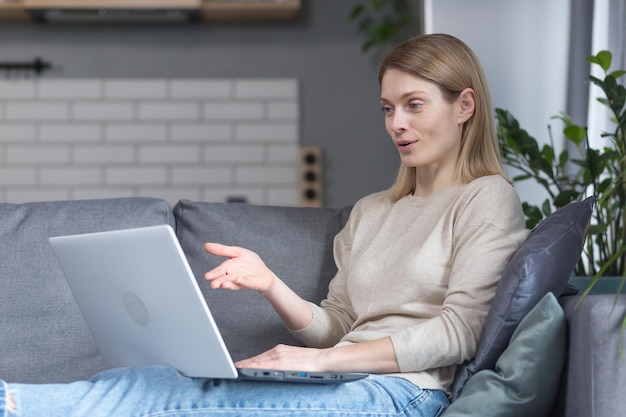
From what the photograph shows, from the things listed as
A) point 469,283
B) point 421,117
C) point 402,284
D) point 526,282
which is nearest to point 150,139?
point 421,117

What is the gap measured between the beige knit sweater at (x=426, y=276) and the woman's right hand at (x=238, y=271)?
9.8 inches

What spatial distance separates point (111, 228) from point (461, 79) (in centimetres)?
92

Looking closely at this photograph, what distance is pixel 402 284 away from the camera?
185 cm

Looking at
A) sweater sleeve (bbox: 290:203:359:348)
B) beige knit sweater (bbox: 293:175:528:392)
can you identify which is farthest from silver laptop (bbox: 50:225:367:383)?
sweater sleeve (bbox: 290:203:359:348)

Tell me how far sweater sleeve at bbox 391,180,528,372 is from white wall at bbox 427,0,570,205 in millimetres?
1455

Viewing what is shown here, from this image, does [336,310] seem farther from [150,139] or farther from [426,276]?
[150,139]

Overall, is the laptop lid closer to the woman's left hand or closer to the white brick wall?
the woman's left hand

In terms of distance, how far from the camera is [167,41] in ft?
14.7

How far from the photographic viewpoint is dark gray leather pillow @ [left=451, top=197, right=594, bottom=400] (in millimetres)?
1614

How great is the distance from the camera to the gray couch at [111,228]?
6.98 ft

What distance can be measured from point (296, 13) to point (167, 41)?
65 cm

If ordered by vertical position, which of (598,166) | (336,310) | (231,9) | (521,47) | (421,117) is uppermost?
(231,9)

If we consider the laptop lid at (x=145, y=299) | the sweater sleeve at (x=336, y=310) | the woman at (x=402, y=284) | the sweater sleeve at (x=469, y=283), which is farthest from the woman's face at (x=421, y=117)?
the laptop lid at (x=145, y=299)

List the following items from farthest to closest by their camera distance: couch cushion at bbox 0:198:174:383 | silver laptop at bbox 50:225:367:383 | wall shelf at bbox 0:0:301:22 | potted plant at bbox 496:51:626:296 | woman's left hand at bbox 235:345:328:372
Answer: wall shelf at bbox 0:0:301:22 → potted plant at bbox 496:51:626:296 → couch cushion at bbox 0:198:174:383 → woman's left hand at bbox 235:345:328:372 → silver laptop at bbox 50:225:367:383
